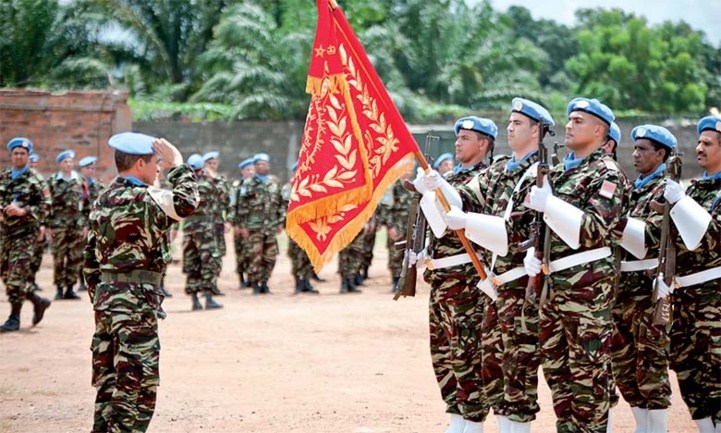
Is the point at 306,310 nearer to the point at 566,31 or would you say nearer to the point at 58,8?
the point at 58,8

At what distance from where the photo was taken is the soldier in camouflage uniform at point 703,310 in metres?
6.93

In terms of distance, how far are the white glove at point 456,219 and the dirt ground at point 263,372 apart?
2017 mm

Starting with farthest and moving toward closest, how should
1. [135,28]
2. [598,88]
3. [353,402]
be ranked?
[598,88], [135,28], [353,402]

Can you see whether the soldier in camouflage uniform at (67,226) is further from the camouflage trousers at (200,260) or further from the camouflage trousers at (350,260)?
the camouflage trousers at (350,260)

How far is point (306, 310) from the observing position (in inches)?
599

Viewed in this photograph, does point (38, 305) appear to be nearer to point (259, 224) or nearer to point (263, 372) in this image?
point (263, 372)

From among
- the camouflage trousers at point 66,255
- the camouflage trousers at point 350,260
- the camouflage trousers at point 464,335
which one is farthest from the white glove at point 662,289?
the camouflage trousers at point 66,255

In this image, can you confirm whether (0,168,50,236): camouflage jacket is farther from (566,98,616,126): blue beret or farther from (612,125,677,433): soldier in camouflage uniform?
(566,98,616,126): blue beret

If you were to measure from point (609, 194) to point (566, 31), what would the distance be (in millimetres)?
57268

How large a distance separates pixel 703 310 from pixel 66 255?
11863mm

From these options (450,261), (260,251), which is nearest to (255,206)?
(260,251)

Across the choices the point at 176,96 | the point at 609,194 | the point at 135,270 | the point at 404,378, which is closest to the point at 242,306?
the point at 404,378

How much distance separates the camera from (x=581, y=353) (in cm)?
598

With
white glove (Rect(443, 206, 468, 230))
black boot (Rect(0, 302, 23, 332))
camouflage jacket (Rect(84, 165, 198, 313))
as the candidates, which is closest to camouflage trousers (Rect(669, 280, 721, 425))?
white glove (Rect(443, 206, 468, 230))
